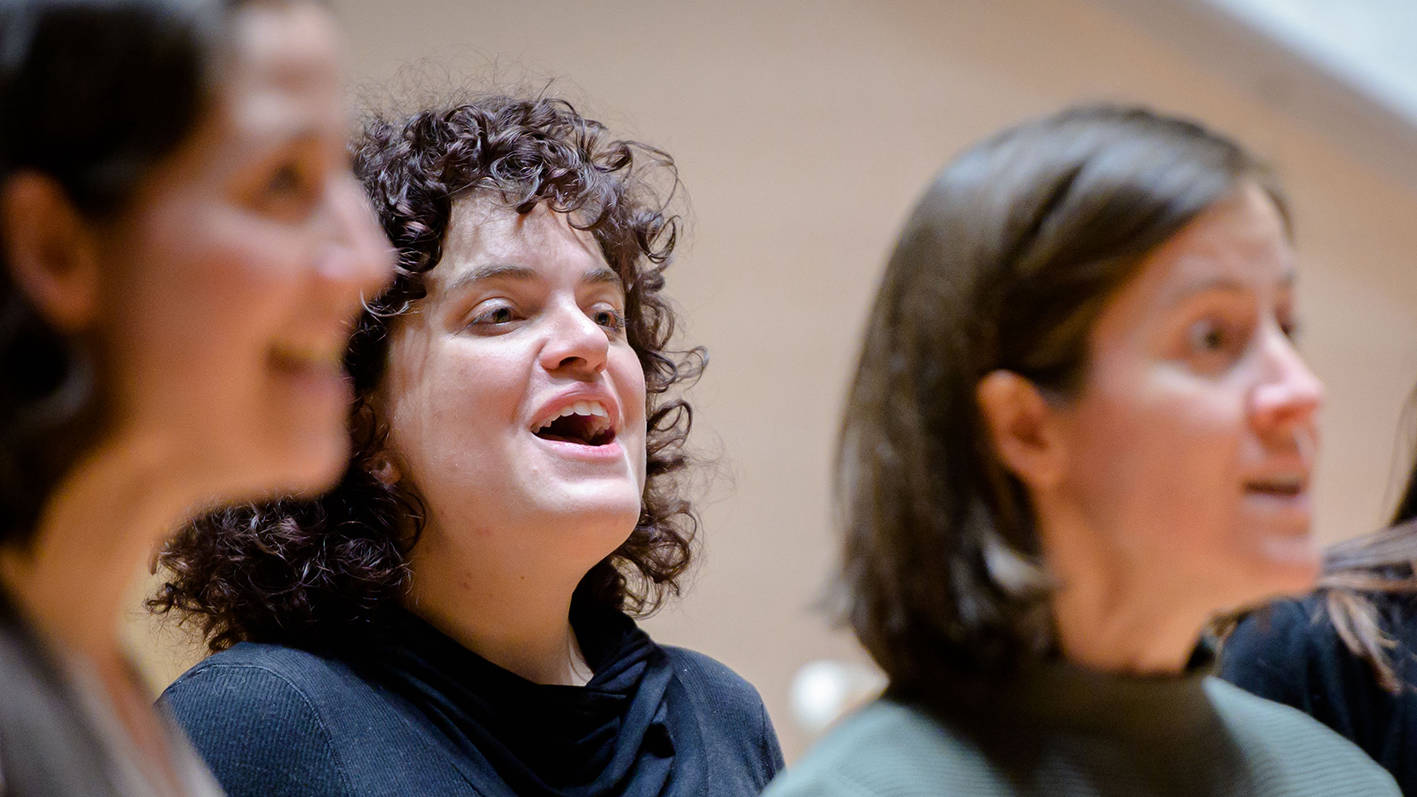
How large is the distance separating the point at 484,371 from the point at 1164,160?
83 cm

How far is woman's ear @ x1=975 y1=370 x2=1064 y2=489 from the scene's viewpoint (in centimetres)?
108

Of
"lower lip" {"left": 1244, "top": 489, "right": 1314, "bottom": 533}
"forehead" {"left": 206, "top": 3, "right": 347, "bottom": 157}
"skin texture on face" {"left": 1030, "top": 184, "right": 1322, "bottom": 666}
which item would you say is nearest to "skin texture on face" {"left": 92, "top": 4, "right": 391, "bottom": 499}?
"forehead" {"left": 206, "top": 3, "right": 347, "bottom": 157}

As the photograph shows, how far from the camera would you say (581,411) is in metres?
1.64

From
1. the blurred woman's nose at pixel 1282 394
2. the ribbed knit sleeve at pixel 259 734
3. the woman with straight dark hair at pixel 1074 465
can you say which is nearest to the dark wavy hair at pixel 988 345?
the woman with straight dark hair at pixel 1074 465

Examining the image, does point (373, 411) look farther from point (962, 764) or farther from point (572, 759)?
point (962, 764)

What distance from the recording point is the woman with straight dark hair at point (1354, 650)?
5.02 ft

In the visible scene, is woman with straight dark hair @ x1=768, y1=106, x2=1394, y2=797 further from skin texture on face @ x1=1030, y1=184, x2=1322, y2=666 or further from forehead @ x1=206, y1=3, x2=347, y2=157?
forehead @ x1=206, y1=3, x2=347, y2=157

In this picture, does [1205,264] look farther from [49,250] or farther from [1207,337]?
[49,250]

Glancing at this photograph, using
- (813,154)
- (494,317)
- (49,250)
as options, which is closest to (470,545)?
(494,317)

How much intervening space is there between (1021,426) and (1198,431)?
0.43 ft

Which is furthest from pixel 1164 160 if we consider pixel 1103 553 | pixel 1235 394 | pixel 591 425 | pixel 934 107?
pixel 934 107

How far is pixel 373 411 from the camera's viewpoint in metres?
1.73

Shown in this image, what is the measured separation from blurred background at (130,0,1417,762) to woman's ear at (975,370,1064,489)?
7.28ft

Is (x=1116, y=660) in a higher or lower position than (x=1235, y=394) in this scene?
lower
